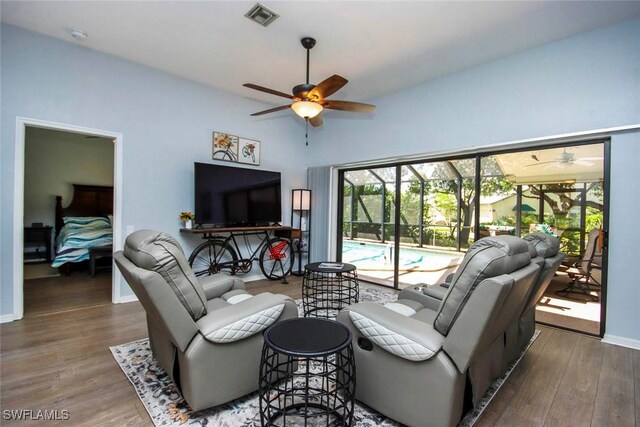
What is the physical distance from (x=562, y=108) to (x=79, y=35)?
Result: 5228mm

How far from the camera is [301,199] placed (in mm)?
5383

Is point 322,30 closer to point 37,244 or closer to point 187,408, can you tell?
point 187,408

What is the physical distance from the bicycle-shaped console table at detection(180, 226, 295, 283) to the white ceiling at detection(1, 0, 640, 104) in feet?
7.50

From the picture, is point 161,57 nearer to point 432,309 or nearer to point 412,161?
point 412,161

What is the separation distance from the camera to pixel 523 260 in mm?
1662

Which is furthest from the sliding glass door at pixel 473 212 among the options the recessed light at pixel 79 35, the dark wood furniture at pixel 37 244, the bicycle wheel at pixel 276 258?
the dark wood furniture at pixel 37 244

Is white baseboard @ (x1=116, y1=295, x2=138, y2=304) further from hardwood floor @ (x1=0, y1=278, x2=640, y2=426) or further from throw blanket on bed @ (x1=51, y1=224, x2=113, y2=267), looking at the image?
throw blanket on bed @ (x1=51, y1=224, x2=113, y2=267)

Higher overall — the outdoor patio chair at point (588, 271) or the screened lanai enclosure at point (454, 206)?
the screened lanai enclosure at point (454, 206)

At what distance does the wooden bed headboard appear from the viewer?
6129 millimetres

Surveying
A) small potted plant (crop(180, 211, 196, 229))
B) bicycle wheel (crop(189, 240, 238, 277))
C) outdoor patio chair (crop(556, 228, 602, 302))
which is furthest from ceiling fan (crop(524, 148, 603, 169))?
small potted plant (crop(180, 211, 196, 229))

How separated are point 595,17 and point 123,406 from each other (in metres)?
4.94

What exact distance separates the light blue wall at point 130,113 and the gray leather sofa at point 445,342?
134 inches

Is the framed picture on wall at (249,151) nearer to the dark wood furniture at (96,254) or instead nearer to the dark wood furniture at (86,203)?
the dark wood furniture at (96,254)

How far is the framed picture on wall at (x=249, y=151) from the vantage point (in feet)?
15.7
